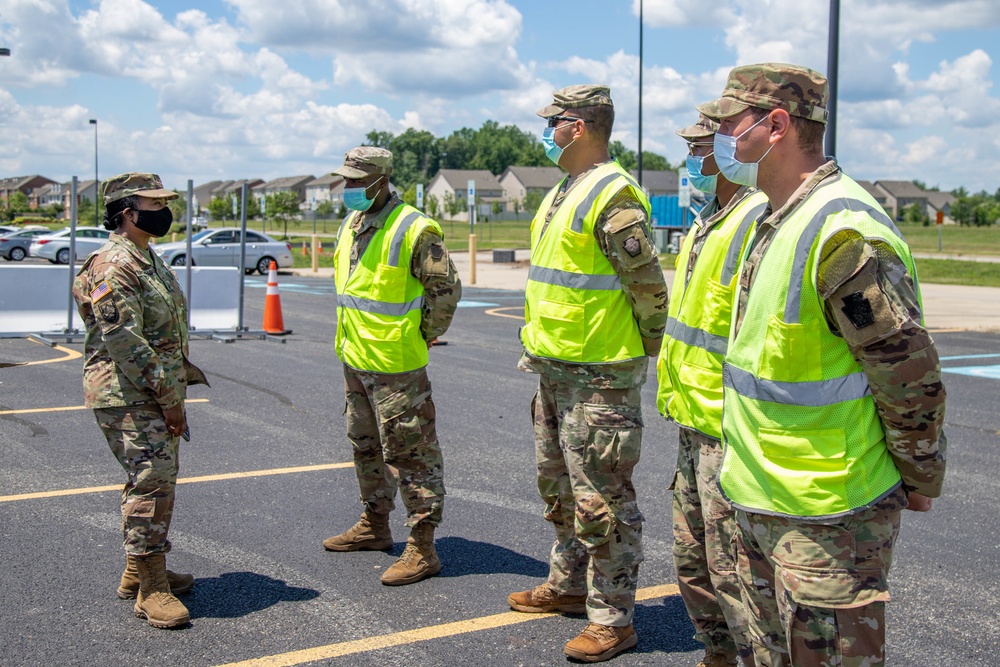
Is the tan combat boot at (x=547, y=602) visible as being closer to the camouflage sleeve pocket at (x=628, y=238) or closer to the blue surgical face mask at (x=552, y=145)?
the camouflage sleeve pocket at (x=628, y=238)

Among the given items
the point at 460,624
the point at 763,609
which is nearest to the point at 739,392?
the point at 763,609

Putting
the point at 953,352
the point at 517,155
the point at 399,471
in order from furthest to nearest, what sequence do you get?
the point at 517,155 < the point at 953,352 < the point at 399,471

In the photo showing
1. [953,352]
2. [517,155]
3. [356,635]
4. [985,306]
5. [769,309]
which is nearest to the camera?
[769,309]

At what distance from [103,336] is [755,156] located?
10.0ft

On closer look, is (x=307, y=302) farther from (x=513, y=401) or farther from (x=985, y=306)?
(x=985, y=306)

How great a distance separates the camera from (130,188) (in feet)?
15.4

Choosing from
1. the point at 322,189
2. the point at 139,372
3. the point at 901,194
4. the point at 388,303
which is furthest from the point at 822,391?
the point at 322,189

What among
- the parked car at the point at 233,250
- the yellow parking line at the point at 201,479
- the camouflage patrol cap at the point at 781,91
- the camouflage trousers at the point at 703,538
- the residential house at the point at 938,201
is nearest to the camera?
the camouflage patrol cap at the point at 781,91

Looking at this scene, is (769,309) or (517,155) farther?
(517,155)

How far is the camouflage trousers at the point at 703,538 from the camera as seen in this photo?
3.45 metres

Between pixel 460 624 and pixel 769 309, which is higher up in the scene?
pixel 769 309

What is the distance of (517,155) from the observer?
152375mm

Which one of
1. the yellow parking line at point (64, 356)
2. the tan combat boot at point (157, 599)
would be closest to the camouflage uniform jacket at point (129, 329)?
the tan combat boot at point (157, 599)

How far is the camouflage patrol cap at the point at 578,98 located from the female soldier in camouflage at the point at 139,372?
1871mm
